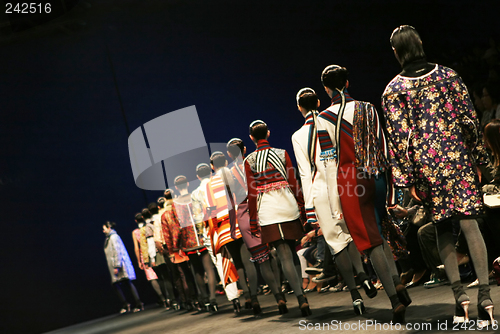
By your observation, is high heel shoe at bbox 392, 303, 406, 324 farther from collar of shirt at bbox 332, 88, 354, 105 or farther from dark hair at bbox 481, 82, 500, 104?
dark hair at bbox 481, 82, 500, 104

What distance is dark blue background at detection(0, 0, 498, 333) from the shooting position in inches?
337

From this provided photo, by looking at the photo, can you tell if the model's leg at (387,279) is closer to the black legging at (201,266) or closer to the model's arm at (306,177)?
the model's arm at (306,177)

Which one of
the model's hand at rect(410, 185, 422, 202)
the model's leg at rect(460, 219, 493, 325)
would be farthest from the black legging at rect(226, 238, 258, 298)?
the model's leg at rect(460, 219, 493, 325)

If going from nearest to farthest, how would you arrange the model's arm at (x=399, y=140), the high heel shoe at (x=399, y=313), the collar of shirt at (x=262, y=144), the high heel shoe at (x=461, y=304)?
the high heel shoe at (x=461, y=304)
the model's arm at (x=399, y=140)
the high heel shoe at (x=399, y=313)
the collar of shirt at (x=262, y=144)

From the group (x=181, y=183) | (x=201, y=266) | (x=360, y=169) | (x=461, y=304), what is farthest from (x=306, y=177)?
(x=201, y=266)

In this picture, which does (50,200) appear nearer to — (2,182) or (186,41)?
(2,182)

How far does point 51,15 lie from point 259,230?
25.9ft

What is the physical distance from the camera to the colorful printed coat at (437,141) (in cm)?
221

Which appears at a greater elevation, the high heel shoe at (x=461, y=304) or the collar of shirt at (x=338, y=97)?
the collar of shirt at (x=338, y=97)

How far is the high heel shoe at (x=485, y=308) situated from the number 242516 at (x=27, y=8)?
9385 mm

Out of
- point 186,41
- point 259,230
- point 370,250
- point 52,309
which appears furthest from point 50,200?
point 370,250
